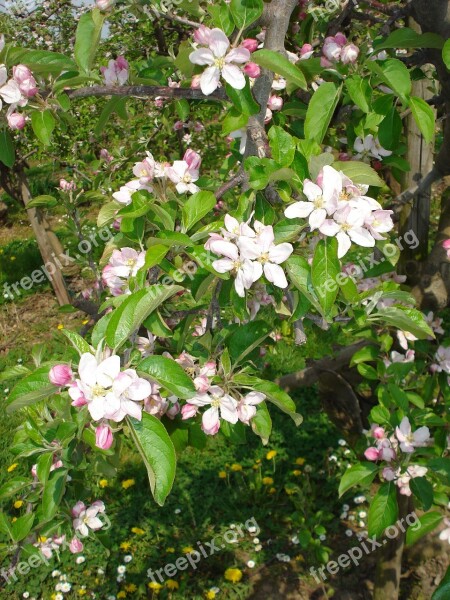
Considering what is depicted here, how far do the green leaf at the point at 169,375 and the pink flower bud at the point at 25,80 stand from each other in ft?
1.86

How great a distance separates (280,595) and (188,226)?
2082mm

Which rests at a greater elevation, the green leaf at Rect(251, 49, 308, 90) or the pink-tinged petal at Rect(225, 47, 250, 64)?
the pink-tinged petal at Rect(225, 47, 250, 64)

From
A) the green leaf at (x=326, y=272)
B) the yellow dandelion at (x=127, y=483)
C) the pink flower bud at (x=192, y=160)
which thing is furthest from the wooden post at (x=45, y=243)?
the green leaf at (x=326, y=272)

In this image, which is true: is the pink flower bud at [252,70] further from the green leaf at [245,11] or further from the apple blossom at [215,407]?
the apple blossom at [215,407]

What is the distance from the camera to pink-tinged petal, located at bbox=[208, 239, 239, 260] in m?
0.94

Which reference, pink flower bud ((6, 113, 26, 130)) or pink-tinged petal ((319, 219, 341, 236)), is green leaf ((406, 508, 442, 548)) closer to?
pink-tinged petal ((319, 219, 341, 236))

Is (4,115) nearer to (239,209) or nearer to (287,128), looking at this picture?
(239,209)

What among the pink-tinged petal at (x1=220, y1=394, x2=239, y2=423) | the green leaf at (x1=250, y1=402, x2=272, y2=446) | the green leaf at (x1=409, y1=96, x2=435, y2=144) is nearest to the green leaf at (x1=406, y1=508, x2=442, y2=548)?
the green leaf at (x1=250, y1=402, x2=272, y2=446)

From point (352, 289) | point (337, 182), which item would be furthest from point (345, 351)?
point (337, 182)

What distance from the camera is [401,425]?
5.46 feet

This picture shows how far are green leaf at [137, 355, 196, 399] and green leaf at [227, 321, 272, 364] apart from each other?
298 millimetres

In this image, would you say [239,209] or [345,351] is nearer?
[239,209]

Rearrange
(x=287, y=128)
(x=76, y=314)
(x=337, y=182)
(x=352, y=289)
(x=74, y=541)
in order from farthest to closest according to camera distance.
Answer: (x=76, y=314), (x=74, y=541), (x=287, y=128), (x=352, y=289), (x=337, y=182)

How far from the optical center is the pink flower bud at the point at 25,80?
3.51 ft
